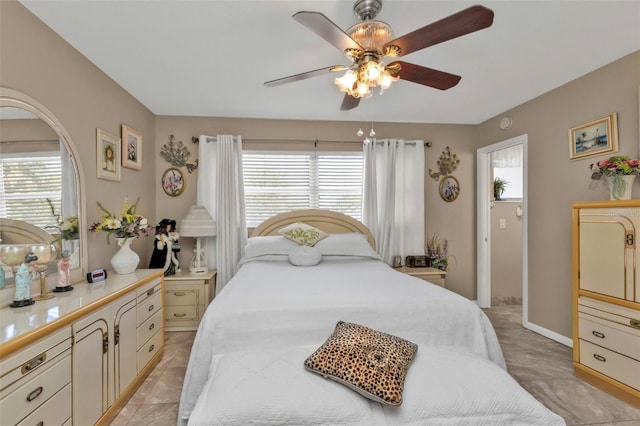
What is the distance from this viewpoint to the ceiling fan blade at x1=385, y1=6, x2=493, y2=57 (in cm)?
129

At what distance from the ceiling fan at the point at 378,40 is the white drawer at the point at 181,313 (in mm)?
2646

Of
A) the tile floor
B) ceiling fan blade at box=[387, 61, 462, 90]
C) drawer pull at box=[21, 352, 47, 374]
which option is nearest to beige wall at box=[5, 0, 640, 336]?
the tile floor

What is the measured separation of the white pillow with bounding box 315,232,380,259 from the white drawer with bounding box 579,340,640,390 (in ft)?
6.12

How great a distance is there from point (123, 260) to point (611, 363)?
12.5ft

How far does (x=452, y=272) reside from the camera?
4.15 meters

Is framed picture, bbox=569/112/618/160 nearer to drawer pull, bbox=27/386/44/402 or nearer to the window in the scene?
the window

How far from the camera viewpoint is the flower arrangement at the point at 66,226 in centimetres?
197

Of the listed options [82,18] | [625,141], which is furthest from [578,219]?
[82,18]

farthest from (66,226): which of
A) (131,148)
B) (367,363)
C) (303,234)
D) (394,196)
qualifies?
(394,196)

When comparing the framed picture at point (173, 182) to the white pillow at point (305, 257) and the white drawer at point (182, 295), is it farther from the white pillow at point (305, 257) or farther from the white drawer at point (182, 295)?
the white pillow at point (305, 257)

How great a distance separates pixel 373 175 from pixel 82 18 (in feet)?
10.0

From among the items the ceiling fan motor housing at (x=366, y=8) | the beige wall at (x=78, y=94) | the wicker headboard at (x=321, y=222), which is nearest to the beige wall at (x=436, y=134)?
the beige wall at (x=78, y=94)

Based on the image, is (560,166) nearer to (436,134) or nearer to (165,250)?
(436,134)

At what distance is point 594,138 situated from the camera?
104 inches
